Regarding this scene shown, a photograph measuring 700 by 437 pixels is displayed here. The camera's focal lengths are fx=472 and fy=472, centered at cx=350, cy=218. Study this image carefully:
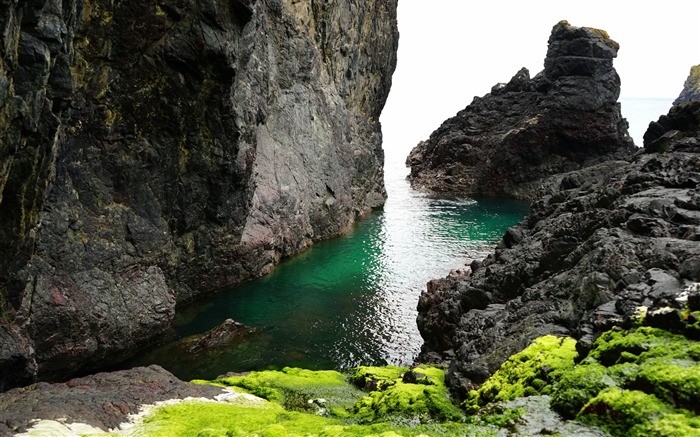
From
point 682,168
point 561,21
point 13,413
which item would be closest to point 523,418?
point 13,413

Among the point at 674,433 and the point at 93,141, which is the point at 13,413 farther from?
the point at 93,141

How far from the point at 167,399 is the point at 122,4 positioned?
2041cm

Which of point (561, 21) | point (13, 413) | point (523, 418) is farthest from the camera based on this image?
point (561, 21)

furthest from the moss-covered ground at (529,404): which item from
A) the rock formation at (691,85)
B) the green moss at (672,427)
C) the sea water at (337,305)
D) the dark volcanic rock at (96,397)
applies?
the rock formation at (691,85)

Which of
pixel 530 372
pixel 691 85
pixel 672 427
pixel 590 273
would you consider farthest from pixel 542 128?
pixel 691 85

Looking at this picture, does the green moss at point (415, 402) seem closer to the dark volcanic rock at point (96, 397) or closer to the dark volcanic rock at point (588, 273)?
the dark volcanic rock at point (588, 273)

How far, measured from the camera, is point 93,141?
24984mm

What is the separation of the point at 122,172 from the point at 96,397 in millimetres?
16367

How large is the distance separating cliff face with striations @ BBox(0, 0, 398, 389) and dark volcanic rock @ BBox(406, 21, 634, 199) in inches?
2244

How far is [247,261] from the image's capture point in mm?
36188

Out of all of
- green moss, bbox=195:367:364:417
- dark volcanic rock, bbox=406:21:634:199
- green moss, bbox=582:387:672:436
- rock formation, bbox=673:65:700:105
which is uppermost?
rock formation, bbox=673:65:700:105

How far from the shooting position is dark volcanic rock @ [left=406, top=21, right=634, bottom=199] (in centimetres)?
7944

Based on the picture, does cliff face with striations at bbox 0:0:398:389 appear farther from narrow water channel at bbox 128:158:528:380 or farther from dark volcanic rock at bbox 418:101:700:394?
dark volcanic rock at bbox 418:101:700:394

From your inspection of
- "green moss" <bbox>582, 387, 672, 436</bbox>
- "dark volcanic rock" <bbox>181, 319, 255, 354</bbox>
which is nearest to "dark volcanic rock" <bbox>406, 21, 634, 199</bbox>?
"dark volcanic rock" <bbox>181, 319, 255, 354</bbox>
